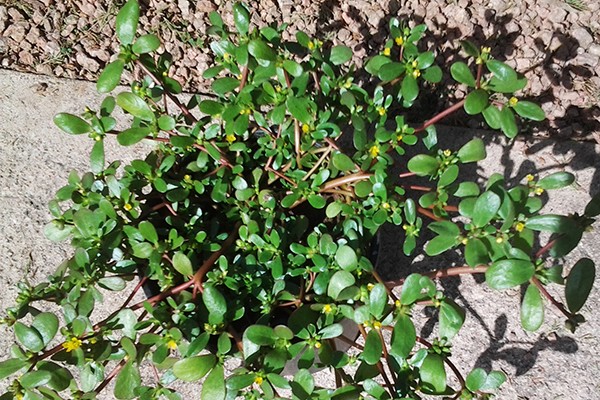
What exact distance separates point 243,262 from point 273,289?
0.09m

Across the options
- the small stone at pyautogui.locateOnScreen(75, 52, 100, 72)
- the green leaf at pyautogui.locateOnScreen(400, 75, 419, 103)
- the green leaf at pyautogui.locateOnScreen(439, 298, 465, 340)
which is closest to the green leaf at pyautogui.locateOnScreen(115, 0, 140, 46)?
the green leaf at pyautogui.locateOnScreen(400, 75, 419, 103)

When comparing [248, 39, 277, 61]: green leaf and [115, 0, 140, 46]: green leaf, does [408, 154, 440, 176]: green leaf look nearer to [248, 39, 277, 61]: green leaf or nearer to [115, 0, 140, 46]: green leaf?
[248, 39, 277, 61]: green leaf

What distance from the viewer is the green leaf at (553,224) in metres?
1.03

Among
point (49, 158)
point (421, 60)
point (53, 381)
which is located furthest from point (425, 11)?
point (53, 381)

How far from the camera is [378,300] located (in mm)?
1042

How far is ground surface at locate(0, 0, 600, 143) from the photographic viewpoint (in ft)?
6.46

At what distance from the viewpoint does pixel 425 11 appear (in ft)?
6.81

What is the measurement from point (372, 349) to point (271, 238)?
11.3 inches

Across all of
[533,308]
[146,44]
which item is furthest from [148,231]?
[533,308]

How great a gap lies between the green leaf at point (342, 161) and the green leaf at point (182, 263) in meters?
0.31

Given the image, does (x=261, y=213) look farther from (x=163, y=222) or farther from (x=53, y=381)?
(x=53, y=381)

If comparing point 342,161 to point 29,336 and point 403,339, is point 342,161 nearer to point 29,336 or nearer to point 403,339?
point 403,339

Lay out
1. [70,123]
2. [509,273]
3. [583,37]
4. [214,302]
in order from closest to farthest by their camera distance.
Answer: [509,273] → [214,302] → [70,123] → [583,37]

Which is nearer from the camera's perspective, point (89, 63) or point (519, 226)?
point (519, 226)
